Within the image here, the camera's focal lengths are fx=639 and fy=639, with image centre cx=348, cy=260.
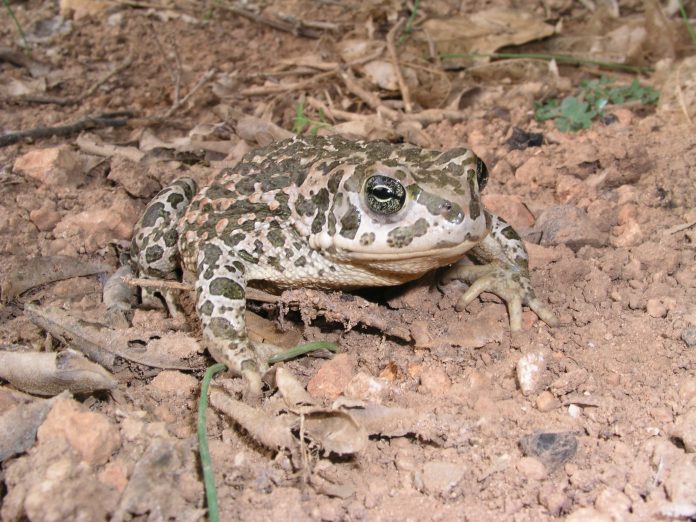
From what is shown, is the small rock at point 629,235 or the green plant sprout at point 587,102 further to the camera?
the green plant sprout at point 587,102

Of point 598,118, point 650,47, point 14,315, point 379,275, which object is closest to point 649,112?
point 598,118

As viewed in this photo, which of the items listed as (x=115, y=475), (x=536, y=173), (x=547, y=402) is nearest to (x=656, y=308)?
(x=547, y=402)

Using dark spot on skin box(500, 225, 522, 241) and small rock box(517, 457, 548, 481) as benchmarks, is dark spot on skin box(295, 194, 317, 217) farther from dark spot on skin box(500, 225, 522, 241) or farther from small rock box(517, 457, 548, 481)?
small rock box(517, 457, 548, 481)

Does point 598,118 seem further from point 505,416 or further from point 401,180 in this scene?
point 505,416

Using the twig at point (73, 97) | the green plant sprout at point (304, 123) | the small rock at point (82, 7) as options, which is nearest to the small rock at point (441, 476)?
the green plant sprout at point (304, 123)

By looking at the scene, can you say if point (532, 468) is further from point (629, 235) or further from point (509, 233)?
point (629, 235)

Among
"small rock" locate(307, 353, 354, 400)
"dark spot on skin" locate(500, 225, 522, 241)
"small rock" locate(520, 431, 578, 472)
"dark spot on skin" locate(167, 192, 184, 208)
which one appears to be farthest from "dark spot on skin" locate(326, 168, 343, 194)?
"small rock" locate(520, 431, 578, 472)

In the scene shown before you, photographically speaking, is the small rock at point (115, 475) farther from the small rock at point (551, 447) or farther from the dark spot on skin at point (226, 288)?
the small rock at point (551, 447)
